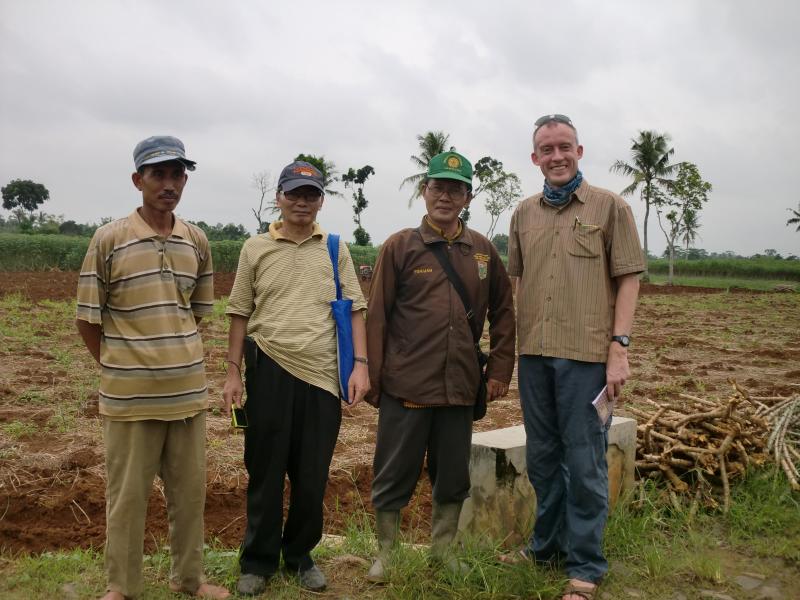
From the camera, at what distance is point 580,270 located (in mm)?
2809

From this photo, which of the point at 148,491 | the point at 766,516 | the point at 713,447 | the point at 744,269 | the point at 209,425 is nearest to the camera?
the point at 148,491

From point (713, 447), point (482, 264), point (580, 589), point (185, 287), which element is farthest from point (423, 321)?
point (713, 447)

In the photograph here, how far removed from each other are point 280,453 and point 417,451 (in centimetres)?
57

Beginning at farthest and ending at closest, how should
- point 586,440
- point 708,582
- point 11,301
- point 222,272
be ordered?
1. point 222,272
2. point 11,301
3. point 708,582
4. point 586,440

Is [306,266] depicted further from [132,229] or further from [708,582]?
[708,582]

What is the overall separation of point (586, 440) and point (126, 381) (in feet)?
5.89

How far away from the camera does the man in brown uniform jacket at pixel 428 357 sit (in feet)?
9.50

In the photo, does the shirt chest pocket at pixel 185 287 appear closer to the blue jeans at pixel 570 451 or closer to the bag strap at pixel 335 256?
the bag strap at pixel 335 256

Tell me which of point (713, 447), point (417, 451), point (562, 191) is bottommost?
point (713, 447)

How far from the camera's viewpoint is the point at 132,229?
2.60 metres

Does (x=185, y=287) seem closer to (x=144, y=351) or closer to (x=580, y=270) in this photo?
(x=144, y=351)

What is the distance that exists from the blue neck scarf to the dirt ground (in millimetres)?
1983

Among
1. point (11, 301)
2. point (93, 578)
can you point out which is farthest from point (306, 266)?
point (11, 301)

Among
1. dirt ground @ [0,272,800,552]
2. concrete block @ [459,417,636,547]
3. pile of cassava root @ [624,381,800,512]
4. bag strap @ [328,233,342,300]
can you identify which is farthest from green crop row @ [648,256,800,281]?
bag strap @ [328,233,342,300]
